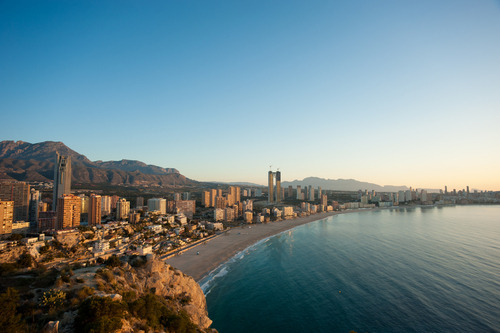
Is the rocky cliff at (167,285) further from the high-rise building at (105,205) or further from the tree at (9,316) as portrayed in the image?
the high-rise building at (105,205)

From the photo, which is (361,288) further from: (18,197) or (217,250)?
(18,197)

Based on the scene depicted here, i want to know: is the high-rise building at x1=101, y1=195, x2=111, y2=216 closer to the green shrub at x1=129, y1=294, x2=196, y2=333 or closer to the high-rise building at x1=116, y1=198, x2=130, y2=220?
the high-rise building at x1=116, y1=198, x2=130, y2=220

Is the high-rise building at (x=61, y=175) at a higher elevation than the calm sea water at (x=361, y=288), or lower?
higher

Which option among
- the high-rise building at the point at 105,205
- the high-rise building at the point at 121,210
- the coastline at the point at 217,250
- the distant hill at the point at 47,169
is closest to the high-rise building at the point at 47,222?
the high-rise building at the point at 121,210

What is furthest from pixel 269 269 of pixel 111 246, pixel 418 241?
pixel 418 241

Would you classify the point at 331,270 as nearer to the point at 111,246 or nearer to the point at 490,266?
the point at 490,266

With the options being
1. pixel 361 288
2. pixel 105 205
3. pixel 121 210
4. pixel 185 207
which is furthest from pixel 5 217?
pixel 361 288

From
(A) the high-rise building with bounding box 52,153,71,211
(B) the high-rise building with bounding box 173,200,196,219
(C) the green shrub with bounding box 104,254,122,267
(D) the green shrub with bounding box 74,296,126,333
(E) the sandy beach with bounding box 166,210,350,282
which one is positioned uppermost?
(A) the high-rise building with bounding box 52,153,71,211

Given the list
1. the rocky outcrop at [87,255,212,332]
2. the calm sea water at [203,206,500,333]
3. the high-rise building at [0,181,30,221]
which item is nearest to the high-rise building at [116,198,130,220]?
the high-rise building at [0,181,30,221]
